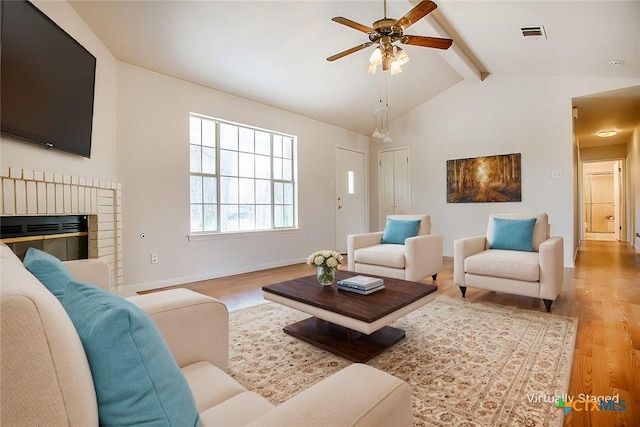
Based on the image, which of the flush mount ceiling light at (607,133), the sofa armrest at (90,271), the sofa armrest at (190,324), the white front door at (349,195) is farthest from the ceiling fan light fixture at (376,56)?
the flush mount ceiling light at (607,133)

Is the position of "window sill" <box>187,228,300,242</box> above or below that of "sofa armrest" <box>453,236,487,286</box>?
above

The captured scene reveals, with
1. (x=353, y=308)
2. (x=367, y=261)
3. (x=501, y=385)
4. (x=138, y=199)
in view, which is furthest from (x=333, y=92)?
(x=501, y=385)

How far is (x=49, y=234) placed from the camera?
7.84 feet

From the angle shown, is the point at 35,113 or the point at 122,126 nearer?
the point at 35,113

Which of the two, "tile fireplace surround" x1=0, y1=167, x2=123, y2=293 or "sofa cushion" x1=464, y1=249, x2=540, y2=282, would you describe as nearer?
"tile fireplace surround" x1=0, y1=167, x2=123, y2=293

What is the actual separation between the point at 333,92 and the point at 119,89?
292 cm

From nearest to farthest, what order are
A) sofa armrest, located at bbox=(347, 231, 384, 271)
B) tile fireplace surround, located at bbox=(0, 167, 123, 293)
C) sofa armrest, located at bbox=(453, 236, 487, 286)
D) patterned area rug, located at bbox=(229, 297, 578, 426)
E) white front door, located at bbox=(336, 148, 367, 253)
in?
1. patterned area rug, located at bbox=(229, 297, 578, 426)
2. tile fireplace surround, located at bbox=(0, 167, 123, 293)
3. sofa armrest, located at bbox=(453, 236, 487, 286)
4. sofa armrest, located at bbox=(347, 231, 384, 271)
5. white front door, located at bbox=(336, 148, 367, 253)

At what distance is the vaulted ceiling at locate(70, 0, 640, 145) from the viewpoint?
2.97 m

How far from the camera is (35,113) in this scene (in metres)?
2.07

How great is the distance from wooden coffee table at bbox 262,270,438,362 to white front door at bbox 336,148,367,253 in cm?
384

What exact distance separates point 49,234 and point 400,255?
3.14m

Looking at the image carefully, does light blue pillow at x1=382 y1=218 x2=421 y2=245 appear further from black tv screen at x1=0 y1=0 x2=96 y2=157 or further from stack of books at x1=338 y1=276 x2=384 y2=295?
black tv screen at x1=0 y1=0 x2=96 y2=157

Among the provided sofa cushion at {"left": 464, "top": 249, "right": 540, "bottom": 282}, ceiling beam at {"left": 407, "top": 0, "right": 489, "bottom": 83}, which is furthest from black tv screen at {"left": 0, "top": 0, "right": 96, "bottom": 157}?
sofa cushion at {"left": 464, "top": 249, "right": 540, "bottom": 282}

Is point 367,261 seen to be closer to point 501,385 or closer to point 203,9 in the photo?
point 501,385
